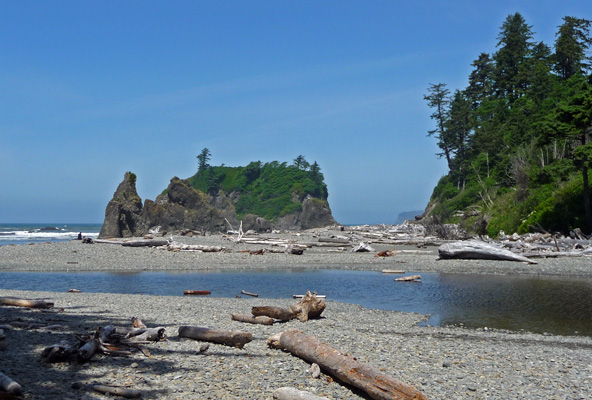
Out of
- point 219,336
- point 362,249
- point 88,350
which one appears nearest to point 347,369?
point 219,336

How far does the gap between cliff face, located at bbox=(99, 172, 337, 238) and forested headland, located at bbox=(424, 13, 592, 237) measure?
28.7m

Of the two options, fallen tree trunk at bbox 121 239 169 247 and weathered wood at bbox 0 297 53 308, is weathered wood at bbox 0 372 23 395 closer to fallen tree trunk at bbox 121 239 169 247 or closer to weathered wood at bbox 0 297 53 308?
→ weathered wood at bbox 0 297 53 308

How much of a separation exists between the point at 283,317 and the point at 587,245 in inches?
894

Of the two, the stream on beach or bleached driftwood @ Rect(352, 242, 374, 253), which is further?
bleached driftwood @ Rect(352, 242, 374, 253)

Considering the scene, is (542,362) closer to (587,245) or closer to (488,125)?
(587,245)

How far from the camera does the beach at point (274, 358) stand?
6.20 m

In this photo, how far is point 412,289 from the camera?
18.2 m

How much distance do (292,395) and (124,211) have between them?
53.9 m

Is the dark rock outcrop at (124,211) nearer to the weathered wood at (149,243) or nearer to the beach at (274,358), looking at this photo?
the weathered wood at (149,243)

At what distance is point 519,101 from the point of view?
64.2 metres

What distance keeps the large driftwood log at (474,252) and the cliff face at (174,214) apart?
39.9 metres

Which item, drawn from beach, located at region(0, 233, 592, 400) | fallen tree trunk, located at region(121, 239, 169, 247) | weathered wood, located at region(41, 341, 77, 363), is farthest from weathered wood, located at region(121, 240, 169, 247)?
weathered wood, located at region(41, 341, 77, 363)

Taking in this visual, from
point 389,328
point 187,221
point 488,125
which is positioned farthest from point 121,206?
point 389,328

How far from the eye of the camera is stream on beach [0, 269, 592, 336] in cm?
1288
